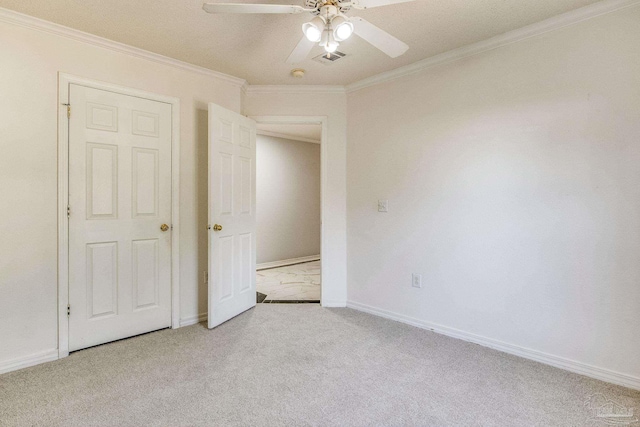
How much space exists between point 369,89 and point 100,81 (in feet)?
7.76

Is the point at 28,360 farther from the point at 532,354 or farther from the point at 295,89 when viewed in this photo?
the point at 532,354

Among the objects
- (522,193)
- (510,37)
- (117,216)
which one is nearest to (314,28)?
(510,37)

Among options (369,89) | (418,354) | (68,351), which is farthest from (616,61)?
(68,351)

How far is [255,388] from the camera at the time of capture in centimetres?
195

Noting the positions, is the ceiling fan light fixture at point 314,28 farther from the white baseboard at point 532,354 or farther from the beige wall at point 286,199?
the beige wall at point 286,199

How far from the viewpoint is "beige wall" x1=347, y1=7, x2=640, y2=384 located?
2.02m

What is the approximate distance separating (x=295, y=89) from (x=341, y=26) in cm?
200

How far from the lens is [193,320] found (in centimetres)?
303

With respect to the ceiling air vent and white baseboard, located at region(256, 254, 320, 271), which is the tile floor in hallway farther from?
the ceiling air vent

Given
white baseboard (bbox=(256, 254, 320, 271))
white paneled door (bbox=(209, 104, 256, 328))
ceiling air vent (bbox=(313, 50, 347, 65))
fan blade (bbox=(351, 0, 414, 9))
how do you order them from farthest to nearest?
white baseboard (bbox=(256, 254, 320, 271))
white paneled door (bbox=(209, 104, 256, 328))
ceiling air vent (bbox=(313, 50, 347, 65))
fan blade (bbox=(351, 0, 414, 9))

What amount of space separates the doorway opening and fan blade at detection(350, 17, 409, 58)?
349cm

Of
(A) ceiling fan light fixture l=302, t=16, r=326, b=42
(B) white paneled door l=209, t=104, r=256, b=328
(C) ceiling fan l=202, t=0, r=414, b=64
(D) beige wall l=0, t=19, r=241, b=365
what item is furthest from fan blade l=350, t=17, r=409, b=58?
(D) beige wall l=0, t=19, r=241, b=365

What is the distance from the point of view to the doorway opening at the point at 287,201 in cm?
572

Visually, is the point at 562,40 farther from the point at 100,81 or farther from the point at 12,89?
the point at 12,89
